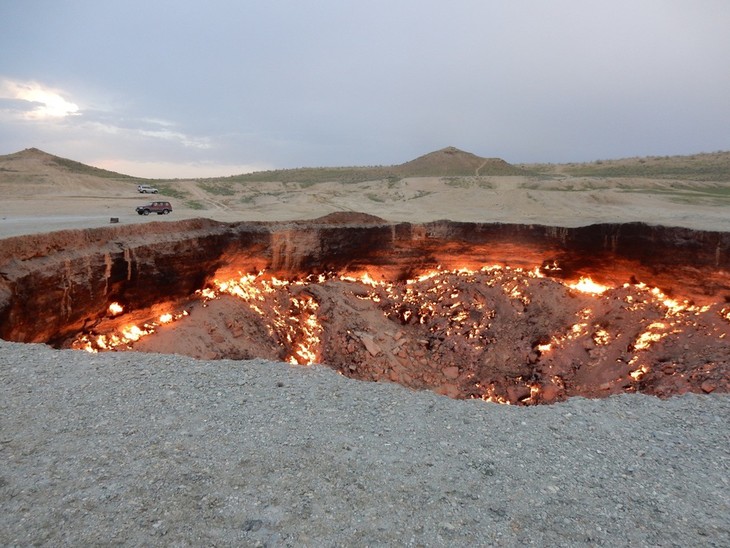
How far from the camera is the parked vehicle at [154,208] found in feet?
83.6

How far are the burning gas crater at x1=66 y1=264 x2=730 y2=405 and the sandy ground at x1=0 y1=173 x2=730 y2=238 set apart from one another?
406 cm

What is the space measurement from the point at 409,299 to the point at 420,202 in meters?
16.3

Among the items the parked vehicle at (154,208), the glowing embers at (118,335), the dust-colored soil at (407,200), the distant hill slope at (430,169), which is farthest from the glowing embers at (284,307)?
the distant hill slope at (430,169)

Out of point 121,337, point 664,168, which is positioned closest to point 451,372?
point 121,337

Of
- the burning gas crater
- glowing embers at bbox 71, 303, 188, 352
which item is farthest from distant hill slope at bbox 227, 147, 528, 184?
glowing embers at bbox 71, 303, 188, 352

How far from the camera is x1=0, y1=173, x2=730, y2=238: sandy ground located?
22.5 meters

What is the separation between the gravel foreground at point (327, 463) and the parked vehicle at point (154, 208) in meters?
20.8

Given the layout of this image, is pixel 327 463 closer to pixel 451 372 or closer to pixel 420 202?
pixel 451 372

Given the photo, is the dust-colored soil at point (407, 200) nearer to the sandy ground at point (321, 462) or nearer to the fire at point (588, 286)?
the fire at point (588, 286)

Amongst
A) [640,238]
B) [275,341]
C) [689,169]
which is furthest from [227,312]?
[689,169]

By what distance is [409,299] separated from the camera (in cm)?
1878

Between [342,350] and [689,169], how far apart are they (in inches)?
1910

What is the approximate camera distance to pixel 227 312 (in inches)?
632

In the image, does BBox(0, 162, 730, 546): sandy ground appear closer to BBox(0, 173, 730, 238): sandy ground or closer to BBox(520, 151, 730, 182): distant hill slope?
BBox(0, 173, 730, 238): sandy ground
